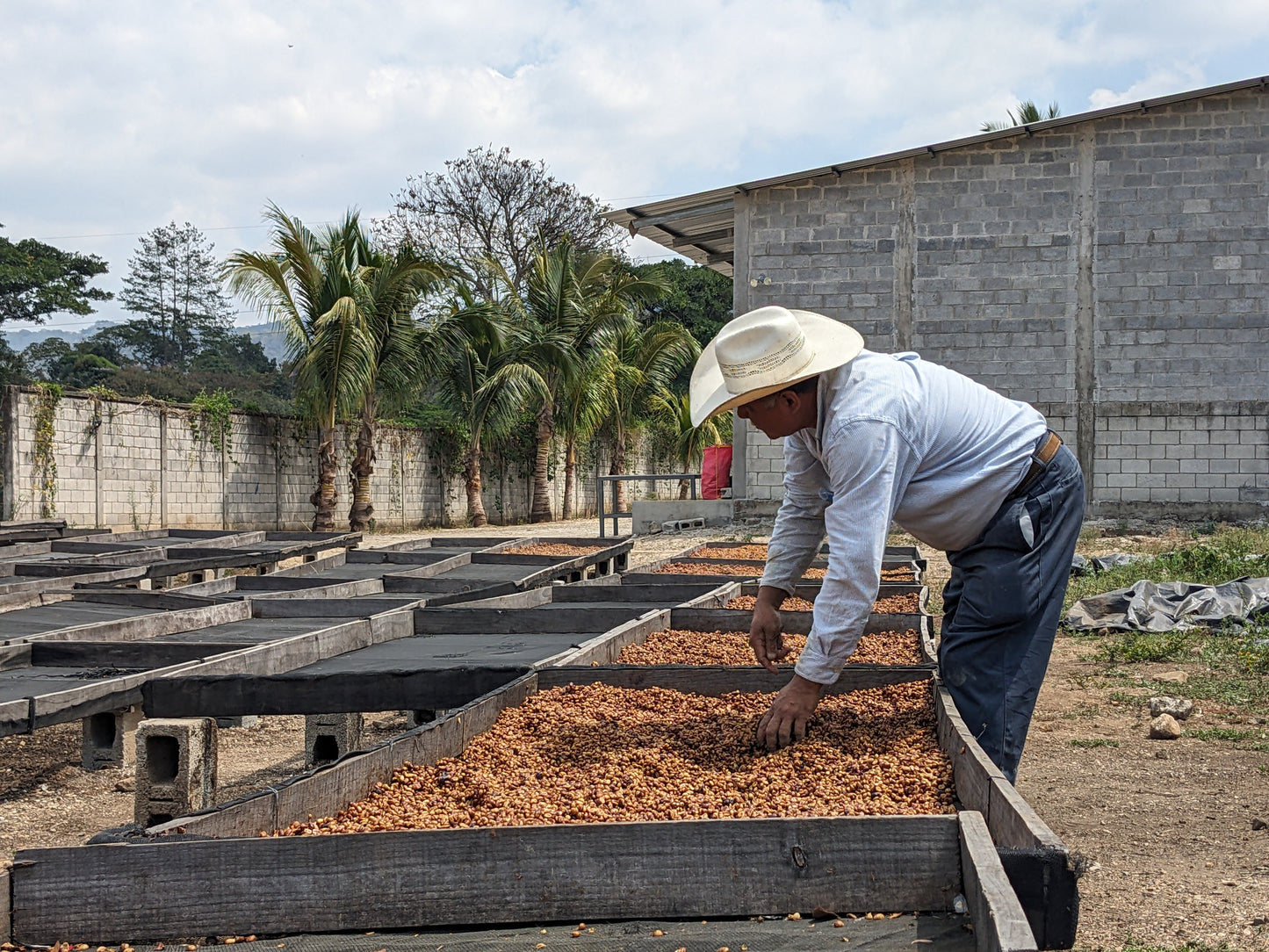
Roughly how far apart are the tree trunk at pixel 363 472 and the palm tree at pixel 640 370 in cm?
570

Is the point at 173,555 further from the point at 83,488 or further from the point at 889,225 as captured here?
the point at 889,225

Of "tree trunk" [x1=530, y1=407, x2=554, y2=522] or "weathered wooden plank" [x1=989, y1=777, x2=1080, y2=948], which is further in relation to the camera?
"tree trunk" [x1=530, y1=407, x2=554, y2=522]

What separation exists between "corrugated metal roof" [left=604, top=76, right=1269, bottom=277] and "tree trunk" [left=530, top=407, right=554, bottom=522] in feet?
13.9

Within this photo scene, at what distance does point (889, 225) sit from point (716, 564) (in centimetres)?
727

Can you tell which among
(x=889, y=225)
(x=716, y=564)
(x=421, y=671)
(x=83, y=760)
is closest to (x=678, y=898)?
(x=421, y=671)

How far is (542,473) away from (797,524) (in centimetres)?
1769

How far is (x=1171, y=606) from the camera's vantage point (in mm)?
7473

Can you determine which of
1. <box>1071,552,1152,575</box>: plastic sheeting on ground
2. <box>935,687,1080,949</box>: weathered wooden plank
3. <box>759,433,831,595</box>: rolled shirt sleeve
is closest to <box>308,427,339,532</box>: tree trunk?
<box>1071,552,1152,575</box>: plastic sheeting on ground

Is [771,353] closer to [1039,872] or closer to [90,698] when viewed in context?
[1039,872]

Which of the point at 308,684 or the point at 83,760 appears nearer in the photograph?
the point at 308,684

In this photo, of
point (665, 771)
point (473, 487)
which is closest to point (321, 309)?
point (473, 487)

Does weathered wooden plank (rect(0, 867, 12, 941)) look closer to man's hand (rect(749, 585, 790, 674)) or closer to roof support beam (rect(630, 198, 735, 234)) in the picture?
man's hand (rect(749, 585, 790, 674))

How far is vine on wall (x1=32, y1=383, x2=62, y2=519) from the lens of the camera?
43.5 feet

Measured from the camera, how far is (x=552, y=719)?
10.9 ft
